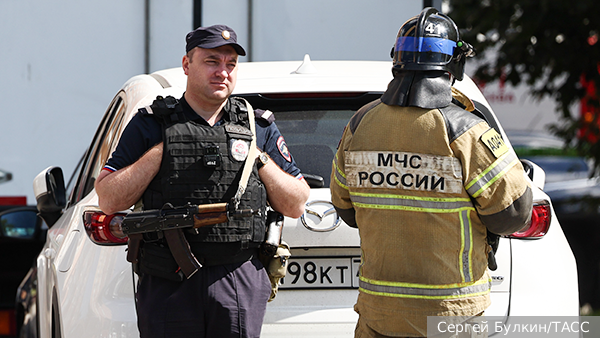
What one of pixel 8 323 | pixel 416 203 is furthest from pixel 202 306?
pixel 8 323

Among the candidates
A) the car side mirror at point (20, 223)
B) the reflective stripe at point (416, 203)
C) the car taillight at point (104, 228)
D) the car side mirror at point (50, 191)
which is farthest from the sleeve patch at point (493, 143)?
the car side mirror at point (20, 223)

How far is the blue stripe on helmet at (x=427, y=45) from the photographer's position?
8.22 feet

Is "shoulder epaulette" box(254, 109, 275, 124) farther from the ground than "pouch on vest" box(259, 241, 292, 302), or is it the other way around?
"shoulder epaulette" box(254, 109, 275, 124)

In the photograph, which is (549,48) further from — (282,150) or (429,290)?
(429,290)

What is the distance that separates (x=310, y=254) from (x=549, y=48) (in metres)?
5.25

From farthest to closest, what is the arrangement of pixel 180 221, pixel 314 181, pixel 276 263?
pixel 314 181
pixel 276 263
pixel 180 221

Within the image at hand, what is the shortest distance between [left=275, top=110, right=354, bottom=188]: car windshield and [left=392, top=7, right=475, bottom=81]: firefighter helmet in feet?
3.29

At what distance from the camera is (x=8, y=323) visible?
552 centimetres

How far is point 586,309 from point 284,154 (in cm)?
487

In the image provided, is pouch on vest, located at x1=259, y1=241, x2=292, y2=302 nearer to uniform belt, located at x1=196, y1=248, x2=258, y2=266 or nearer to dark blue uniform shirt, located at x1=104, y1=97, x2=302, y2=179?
uniform belt, located at x1=196, y1=248, x2=258, y2=266

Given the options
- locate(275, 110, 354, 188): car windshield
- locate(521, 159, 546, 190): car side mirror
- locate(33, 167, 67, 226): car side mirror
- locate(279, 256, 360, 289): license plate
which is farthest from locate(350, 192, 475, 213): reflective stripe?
locate(33, 167, 67, 226): car side mirror

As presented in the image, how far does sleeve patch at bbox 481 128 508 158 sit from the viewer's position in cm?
243

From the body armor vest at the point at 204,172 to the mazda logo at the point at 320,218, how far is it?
30 cm

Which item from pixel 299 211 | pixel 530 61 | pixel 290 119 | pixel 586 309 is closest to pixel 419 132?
pixel 299 211
